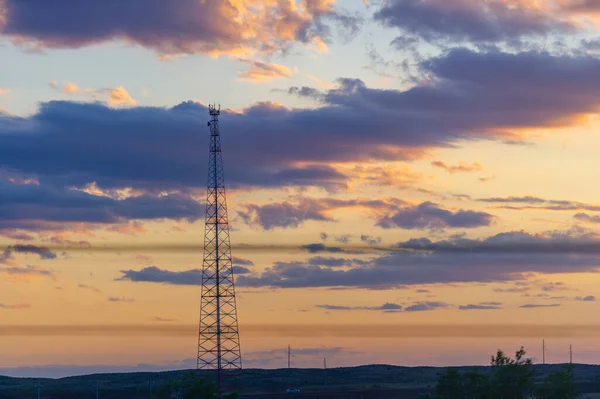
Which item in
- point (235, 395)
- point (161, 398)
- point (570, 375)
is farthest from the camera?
point (161, 398)

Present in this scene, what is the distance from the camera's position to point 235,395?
12962cm

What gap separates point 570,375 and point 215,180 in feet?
205

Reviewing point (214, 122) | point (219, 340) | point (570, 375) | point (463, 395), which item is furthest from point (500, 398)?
point (214, 122)

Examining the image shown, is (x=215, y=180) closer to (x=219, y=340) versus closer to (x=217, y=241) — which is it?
(x=217, y=241)

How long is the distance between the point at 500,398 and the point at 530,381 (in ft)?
19.6

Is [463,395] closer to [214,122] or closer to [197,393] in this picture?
[197,393]

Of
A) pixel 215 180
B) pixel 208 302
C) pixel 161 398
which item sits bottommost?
pixel 161 398

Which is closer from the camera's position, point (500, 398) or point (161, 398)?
point (500, 398)

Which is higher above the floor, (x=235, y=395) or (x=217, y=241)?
(x=217, y=241)

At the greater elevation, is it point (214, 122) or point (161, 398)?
point (214, 122)

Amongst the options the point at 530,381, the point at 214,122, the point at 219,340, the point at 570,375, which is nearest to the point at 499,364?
the point at 530,381

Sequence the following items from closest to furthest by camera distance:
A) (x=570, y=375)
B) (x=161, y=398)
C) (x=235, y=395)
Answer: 1. (x=235, y=395)
2. (x=570, y=375)
3. (x=161, y=398)

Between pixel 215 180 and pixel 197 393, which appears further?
pixel 215 180

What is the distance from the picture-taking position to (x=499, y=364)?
137 m
